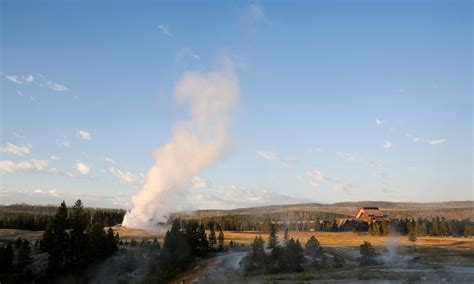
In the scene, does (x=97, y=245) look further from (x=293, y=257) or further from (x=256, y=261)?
(x=293, y=257)

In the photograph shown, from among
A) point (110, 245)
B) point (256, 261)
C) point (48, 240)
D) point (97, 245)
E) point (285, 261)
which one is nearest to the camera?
point (285, 261)

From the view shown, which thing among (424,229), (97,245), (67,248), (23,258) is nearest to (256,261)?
(97,245)

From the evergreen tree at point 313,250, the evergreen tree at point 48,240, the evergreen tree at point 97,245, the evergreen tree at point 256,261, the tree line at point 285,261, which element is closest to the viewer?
the evergreen tree at point 256,261

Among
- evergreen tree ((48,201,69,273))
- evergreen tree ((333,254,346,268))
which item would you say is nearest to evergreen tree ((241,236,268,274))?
evergreen tree ((333,254,346,268))

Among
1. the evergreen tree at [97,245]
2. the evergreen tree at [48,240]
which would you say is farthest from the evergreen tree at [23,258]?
the evergreen tree at [97,245]

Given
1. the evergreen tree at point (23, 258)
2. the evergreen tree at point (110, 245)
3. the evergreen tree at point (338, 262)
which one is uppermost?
the evergreen tree at point (110, 245)

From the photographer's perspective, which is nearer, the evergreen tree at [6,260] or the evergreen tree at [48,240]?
the evergreen tree at [6,260]

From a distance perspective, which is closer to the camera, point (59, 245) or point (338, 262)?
point (338, 262)

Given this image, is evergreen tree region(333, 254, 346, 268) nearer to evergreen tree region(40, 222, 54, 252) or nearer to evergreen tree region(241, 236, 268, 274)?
evergreen tree region(241, 236, 268, 274)

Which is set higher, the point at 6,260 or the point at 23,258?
the point at 23,258

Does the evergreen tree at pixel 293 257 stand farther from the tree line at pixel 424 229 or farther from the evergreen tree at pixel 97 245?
the tree line at pixel 424 229

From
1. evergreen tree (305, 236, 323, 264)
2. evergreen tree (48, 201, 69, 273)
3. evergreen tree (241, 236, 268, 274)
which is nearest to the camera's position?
evergreen tree (241, 236, 268, 274)

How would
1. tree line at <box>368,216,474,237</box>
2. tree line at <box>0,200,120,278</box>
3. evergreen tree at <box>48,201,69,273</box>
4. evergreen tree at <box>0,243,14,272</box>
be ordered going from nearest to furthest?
1. evergreen tree at <box>48,201,69,273</box>
2. tree line at <box>0,200,120,278</box>
3. evergreen tree at <box>0,243,14,272</box>
4. tree line at <box>368,216,474,237</box>

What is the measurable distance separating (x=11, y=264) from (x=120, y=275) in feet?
55.8
